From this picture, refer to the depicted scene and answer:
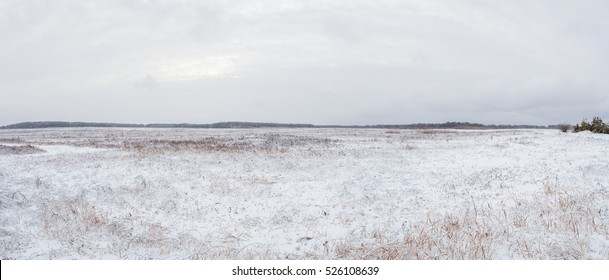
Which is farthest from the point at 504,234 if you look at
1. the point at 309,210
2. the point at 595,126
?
the point at 595,126

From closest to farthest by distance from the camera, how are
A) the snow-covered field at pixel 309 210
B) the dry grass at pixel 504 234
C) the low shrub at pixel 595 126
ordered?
1. the dry grass at pixel 504 234
2. the snow-covered field at pixel 309 210
3. the low shrub at pixel 595 126

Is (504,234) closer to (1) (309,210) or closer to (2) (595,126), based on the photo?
(1) (309,210)

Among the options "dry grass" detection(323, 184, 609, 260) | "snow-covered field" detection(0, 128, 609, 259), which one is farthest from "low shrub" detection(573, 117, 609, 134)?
"dry grass" detection(323, 184, 609, 260)

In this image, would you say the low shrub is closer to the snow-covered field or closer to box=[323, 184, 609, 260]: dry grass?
the snow-covered field

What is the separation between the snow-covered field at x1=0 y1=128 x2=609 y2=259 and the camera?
28.0ft

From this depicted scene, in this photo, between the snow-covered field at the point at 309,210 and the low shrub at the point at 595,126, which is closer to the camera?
the snow-covered field at the point at 309,210

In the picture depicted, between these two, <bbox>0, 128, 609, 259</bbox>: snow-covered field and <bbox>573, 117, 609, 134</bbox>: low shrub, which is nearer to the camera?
<bbox>0, 128, 609, 259</bbox>: snow-covered field

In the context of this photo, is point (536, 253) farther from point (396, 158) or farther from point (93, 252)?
point (396, 158)

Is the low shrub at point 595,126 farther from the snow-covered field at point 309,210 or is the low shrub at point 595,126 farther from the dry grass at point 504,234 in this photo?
the dry grass at point 504,234

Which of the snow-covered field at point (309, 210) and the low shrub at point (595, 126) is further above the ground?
the low shrub at point (595, 126)

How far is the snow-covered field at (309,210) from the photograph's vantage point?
8523 mm

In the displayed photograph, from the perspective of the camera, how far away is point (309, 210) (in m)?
11.9

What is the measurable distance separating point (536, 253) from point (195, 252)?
7573 mm

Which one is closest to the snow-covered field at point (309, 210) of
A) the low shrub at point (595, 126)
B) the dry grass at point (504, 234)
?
the dry grass at point (504, 234)
